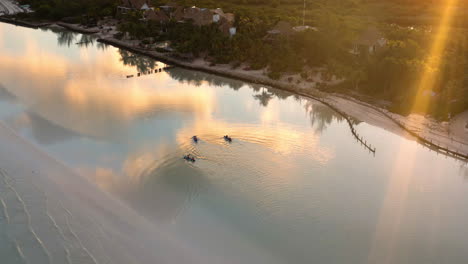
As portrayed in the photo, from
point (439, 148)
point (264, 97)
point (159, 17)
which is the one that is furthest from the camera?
point (159, 17)

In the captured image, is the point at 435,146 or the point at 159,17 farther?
the point at 159,17

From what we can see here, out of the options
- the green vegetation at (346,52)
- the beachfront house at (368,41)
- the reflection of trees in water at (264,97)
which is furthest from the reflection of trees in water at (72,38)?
the beachfront house at (368,41)

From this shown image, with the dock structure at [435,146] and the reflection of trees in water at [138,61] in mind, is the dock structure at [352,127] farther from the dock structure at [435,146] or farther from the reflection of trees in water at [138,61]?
the reflection of trees in water at [138,61]

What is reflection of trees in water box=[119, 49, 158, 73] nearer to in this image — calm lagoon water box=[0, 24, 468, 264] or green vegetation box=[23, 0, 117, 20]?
calm lagoon water box=[0, 24, 468, 264]

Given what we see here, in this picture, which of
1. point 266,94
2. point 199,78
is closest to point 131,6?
point 199,78

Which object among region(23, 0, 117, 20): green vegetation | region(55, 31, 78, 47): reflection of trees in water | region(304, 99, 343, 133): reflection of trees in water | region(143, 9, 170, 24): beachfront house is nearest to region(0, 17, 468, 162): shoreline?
region(304, 99, 343, 133): reflection of trees in water

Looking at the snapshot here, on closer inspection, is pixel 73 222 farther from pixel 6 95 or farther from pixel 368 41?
pixel 368 41
